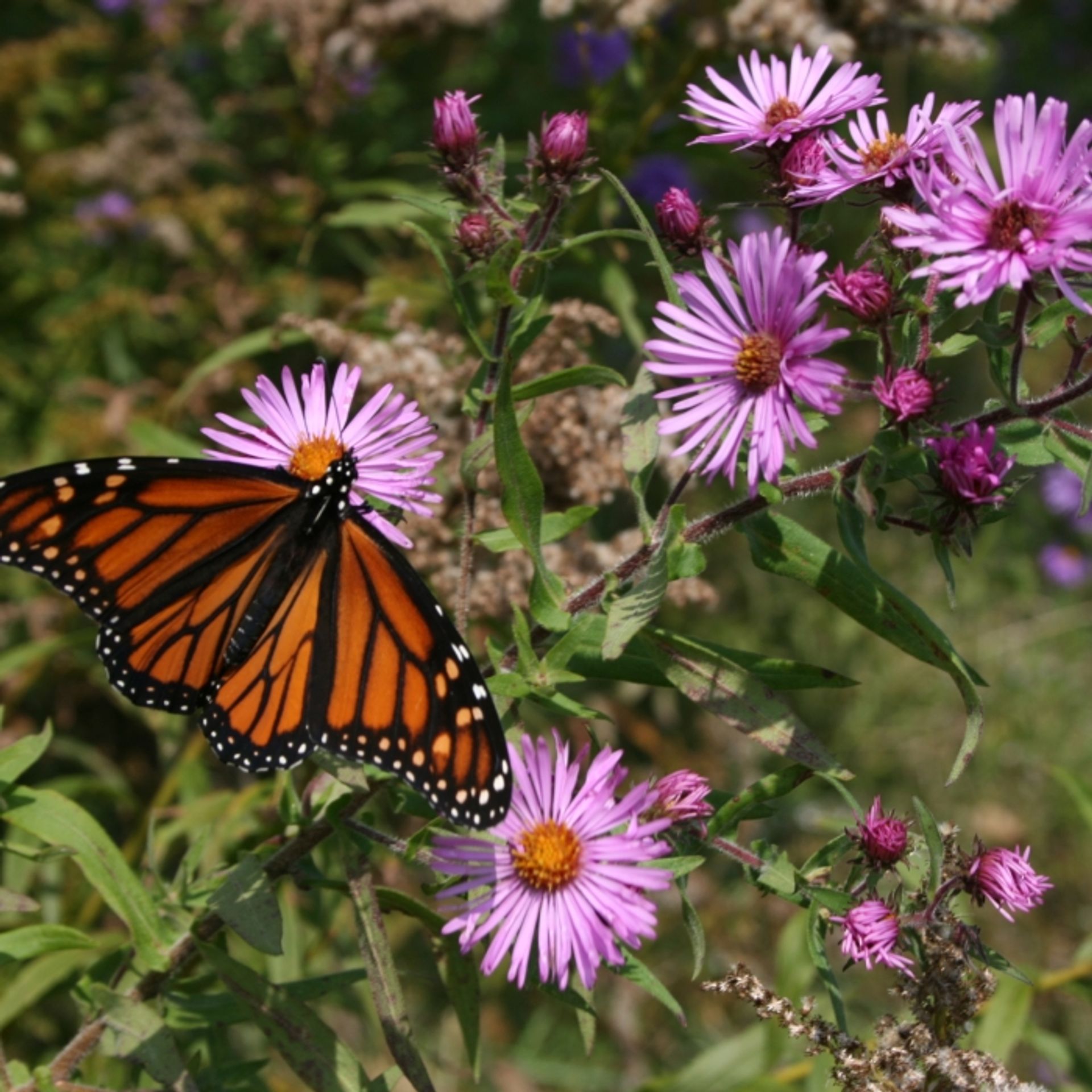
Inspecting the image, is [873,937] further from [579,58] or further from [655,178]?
[579,58]

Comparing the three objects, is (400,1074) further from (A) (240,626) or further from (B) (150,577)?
(B) (150,577)

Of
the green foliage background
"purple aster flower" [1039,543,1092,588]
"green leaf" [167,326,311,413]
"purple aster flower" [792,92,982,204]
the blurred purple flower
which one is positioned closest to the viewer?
"purple aster flower" [792,92,982,204]

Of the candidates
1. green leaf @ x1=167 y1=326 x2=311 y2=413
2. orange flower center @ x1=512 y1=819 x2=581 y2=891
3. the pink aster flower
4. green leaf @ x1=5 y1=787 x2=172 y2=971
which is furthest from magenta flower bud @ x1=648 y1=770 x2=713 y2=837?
green leaf @ x1=167 y1=326 x2=311 y2=413

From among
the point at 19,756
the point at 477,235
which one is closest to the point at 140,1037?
the point at 19,756

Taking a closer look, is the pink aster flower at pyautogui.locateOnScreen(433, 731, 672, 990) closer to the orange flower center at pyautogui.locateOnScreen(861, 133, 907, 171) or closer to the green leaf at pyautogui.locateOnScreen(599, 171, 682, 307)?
the green leaf at pyautogui.locateOnScreen(599, 171, 682, 307)

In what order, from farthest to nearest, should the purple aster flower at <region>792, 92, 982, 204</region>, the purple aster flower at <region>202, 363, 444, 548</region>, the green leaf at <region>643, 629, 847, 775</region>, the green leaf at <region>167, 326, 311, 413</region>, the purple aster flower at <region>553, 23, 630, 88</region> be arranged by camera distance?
the purple aster flower at <region>553, 23, 630, 88</region> → the green leaf at <region>167, 326, 311, 413</region> → the purple aster flower at <region>202, 363, 444, 548</region> → the green leaf at <region>643, 629, 847, 775</region> → the purple aster flower at <region>792, 92, 982, 204</region>

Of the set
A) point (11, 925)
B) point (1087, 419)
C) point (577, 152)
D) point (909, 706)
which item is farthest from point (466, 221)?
point (1087, 419)

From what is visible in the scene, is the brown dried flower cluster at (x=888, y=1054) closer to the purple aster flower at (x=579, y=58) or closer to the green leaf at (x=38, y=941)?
the green leaf at (x=38, y=941)
